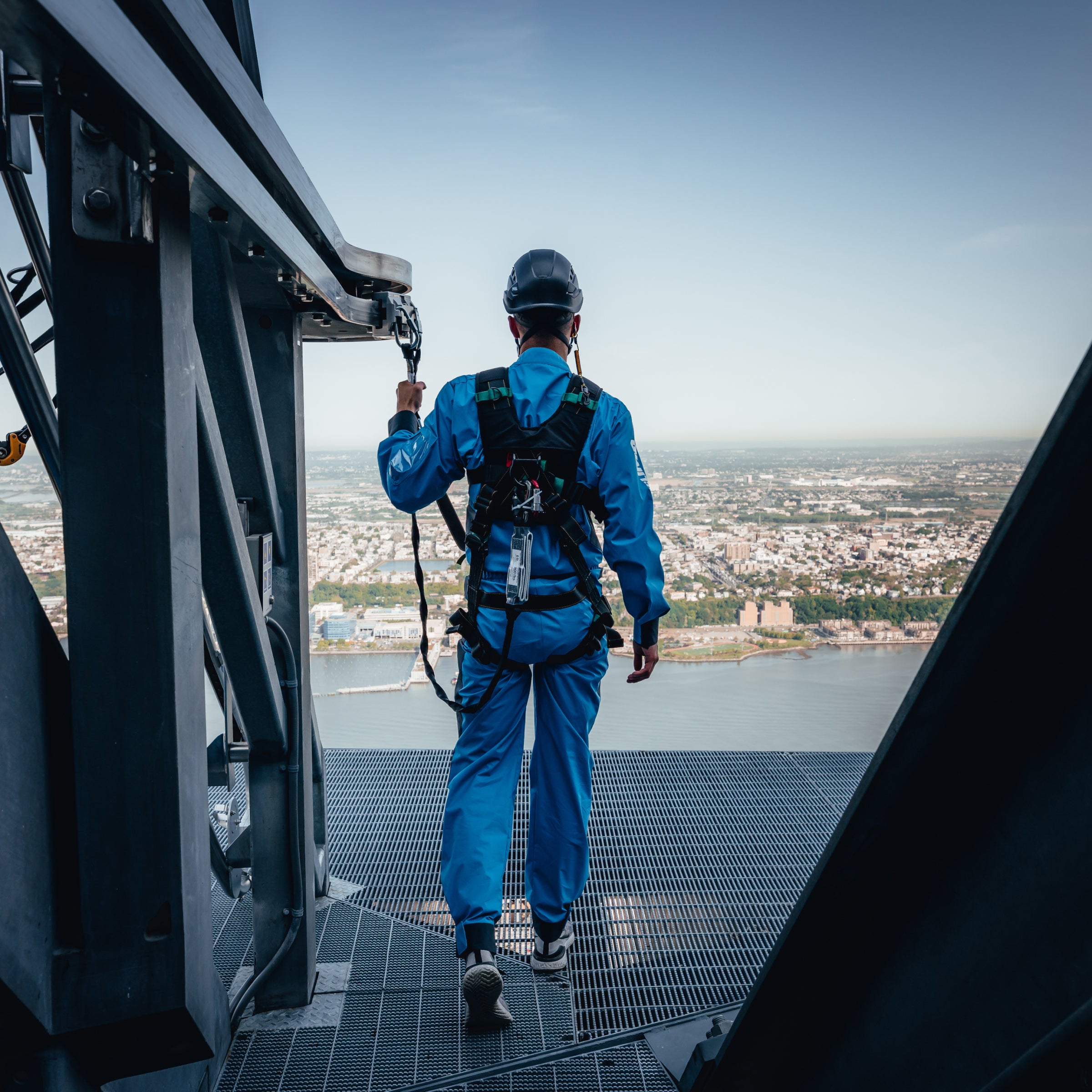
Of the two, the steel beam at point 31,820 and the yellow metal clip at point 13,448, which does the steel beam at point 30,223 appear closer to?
the yellow metal clip at point 13,448

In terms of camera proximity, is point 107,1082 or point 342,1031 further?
point 342,1031

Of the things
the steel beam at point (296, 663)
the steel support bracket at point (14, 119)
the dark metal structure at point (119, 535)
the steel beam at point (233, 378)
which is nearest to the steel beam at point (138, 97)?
the dark metal structure at point (119, 535)

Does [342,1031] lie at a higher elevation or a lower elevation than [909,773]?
lower

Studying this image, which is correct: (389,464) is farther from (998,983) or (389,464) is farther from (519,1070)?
(998,983)

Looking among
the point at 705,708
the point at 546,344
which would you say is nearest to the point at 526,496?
the point at 546,344

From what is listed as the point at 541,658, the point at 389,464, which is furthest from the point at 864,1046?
the point at 389,464

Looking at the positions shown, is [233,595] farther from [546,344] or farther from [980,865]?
[980,865]
